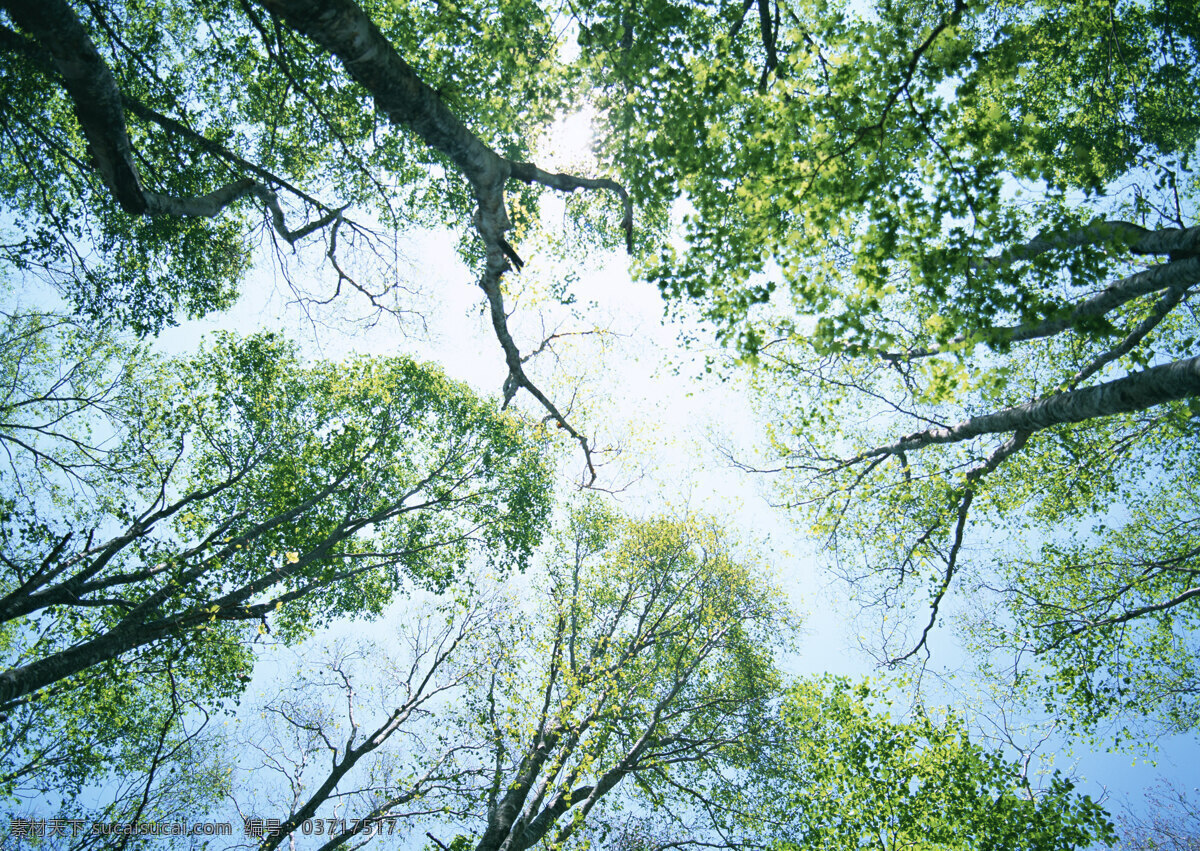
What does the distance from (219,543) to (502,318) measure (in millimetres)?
7066

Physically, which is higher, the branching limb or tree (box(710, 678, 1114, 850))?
the branching limb

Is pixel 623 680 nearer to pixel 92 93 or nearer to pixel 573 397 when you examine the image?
pixel 573 397

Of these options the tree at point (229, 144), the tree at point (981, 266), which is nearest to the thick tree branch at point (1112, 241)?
the tree at point (981, 266)

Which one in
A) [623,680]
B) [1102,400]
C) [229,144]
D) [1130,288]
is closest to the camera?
[1102,400]

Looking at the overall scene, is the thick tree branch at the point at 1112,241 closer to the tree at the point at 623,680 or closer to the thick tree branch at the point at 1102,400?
the thick tree branch at the point at 1102,400

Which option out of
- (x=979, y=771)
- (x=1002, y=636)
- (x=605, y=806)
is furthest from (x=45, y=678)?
(x=1002, y=636)

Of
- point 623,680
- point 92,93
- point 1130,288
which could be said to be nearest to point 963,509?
point 1130,288

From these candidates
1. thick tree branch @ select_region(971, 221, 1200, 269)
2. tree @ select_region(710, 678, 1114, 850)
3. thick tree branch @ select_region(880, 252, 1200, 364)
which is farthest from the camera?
tree @ select_region(710, 678, 1114, 850)

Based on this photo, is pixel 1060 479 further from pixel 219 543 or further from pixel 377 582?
pixel 219 543

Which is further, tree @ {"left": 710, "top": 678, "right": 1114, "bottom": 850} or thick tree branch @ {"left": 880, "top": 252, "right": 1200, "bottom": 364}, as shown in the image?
tree @ {"left": 710, "top": 678, "right": 1114, "bottom": 850}

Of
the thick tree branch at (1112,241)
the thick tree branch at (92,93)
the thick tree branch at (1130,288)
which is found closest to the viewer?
the thick tree branch at (1112,241)

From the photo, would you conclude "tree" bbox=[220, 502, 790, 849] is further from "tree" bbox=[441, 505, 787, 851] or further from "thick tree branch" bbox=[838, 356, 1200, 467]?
"thick tree branch" bbox=[838, 356, 1200, 467]

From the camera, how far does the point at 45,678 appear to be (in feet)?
24.6

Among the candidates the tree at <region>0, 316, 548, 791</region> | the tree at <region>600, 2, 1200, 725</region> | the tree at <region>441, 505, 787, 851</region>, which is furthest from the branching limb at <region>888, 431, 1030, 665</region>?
the tree at <region>0, 316, 548, 791</region>
